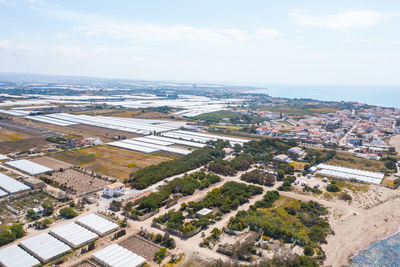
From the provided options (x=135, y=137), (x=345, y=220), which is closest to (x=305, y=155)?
(x=345, y=220)

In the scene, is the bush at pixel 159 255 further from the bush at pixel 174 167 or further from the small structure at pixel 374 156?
the small structure at pixel 374 156

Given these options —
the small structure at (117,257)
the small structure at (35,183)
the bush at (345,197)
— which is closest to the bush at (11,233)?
the small structure at (117,257)

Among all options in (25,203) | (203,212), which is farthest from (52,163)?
(203,212)

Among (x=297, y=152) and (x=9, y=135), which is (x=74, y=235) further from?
(x=9, y=135)

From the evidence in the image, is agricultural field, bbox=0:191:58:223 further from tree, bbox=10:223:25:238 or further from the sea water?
the sea water

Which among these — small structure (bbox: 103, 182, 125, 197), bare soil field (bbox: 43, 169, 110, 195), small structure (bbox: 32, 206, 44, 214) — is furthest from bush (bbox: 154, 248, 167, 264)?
bare soil field (bbox: 43, 169, 110, 195)
